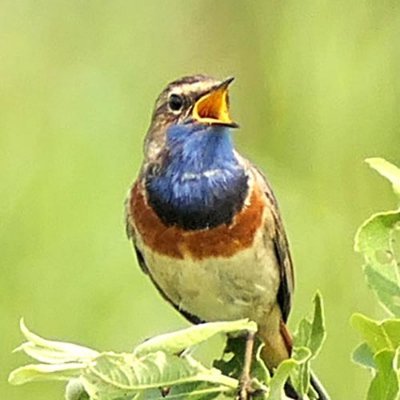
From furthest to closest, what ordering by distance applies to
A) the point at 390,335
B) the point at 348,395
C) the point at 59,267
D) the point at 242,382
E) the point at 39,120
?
the point at 39,120, the point at 59,267, the point at 348,395, the point at 242,382, the point at 390,335

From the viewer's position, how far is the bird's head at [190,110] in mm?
3135

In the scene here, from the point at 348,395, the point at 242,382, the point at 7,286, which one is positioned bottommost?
the point at 348,395

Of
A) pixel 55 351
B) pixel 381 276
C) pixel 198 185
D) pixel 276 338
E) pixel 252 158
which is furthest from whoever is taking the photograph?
pixel 252 158

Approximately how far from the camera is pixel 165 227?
3.24 m

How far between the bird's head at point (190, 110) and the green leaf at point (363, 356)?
2.53 ft

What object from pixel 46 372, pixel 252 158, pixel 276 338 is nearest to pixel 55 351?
pixel 46 372

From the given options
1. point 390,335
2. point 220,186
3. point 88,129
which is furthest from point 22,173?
point 390,335

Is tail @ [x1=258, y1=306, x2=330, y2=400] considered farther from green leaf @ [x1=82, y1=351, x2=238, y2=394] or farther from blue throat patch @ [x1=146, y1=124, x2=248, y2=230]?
green leaf @ [x1=82, y1=351, x2=238, y2=394]

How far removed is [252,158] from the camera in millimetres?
4551

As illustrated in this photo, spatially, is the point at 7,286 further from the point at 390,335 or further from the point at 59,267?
the point at 390,335

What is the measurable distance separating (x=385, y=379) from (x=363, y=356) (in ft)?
0.85

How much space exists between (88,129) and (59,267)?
419mm

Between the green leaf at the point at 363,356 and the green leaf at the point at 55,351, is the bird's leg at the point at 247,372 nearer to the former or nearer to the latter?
the green leaf at the point at 363,356

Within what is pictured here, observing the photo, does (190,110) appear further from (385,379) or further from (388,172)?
(385,379)
